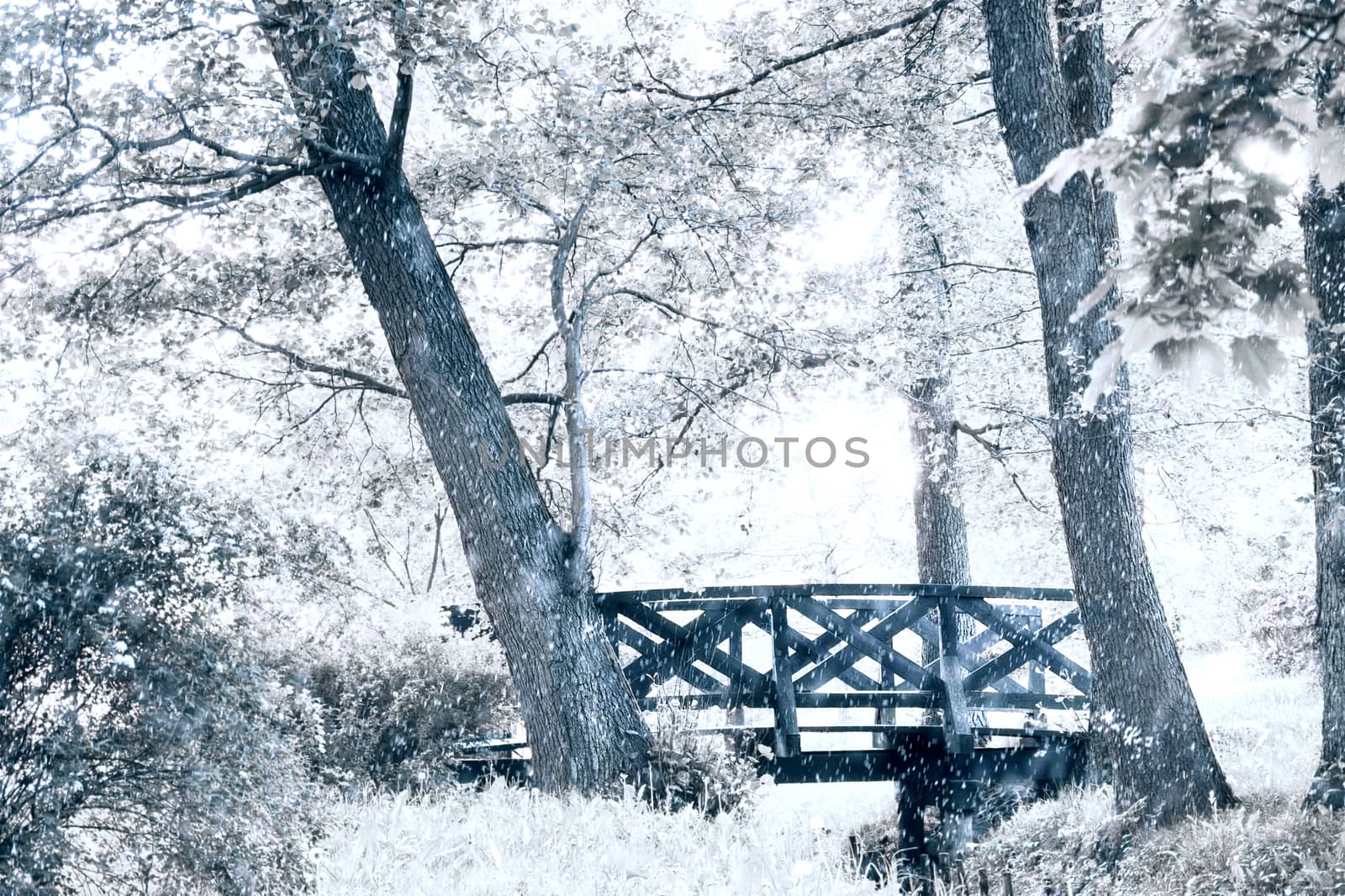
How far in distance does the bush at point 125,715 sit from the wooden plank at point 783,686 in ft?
17.1

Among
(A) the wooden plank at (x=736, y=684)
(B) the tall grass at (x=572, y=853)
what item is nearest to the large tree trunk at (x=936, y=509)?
(A) the wooden plank at (x=736, y=684)

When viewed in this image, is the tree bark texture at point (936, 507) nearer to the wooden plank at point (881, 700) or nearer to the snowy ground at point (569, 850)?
the wooden plank at point (881, 700)

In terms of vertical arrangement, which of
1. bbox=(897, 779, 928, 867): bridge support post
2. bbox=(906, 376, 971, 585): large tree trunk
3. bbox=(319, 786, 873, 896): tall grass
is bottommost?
bbox=(897, 779, 928, 867): bridge support post

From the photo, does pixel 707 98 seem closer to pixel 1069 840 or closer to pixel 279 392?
pixel 279 392

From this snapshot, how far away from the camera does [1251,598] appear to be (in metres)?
16.8

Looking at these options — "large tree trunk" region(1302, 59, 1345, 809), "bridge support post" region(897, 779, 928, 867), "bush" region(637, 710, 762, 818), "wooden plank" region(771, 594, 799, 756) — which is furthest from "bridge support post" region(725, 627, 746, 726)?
"large tree trunk" region(1302, 59, 1345, 809)

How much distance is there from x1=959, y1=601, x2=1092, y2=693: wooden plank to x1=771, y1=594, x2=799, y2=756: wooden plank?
1.80 meters

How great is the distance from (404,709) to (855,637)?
3826mm

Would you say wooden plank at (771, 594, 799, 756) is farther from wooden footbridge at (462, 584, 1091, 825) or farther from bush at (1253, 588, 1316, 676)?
bush at (1253, 588, 1316, 676)

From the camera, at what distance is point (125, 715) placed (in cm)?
493

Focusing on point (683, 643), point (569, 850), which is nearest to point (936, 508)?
point (683, 643)

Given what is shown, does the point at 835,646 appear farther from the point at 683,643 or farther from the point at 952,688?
the point at 683,643

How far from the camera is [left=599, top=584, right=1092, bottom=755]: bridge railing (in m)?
9.62

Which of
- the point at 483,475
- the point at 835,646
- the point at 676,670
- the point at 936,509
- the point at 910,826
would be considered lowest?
the point at 910,826
